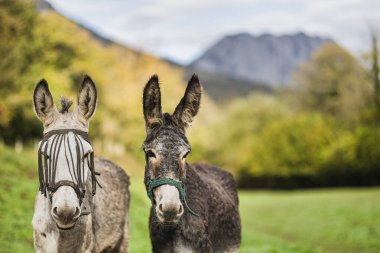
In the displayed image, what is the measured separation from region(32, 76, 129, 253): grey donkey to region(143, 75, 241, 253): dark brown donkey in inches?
26.3

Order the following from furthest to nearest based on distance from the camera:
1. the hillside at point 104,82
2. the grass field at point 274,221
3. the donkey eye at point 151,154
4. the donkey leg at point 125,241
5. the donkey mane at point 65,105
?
the hillside at point 104,82
the grass field at point 274,221
the donkey leg at point 125,241
the donkey mane at point 65,105
the donkey eye at point 151,154

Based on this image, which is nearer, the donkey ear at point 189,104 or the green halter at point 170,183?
the green halter at point 170,183

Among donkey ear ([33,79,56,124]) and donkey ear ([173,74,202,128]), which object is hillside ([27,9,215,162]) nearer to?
donkey ear ([33,79,56,124])

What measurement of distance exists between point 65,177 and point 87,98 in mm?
1006

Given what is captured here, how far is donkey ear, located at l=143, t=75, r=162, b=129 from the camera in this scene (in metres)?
5.23

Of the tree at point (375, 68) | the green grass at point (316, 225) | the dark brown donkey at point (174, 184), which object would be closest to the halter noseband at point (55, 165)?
the dark brown donkey at point (174, 184)

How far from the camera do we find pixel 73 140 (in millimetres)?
5062

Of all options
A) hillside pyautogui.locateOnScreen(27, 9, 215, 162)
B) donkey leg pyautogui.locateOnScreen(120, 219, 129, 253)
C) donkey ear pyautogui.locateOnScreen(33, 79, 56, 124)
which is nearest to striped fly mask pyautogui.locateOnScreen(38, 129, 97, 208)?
donkey ear pyautogui.locateOnScreen(33, 79, 56, 124)

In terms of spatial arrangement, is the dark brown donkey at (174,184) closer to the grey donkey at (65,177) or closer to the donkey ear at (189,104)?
the donkey ear at (189,104)

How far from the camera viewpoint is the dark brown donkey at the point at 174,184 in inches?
187

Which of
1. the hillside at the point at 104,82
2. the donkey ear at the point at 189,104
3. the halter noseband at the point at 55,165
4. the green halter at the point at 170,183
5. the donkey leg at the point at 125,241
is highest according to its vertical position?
the hillside at the point at 104,82

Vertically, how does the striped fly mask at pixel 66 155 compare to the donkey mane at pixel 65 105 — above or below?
below

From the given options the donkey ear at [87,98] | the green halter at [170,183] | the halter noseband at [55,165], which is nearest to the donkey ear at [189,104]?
the green halter at [170,183]

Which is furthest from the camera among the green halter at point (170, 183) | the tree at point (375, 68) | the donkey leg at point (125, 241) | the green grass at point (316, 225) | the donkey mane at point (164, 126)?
the tree at point (375, 68)
